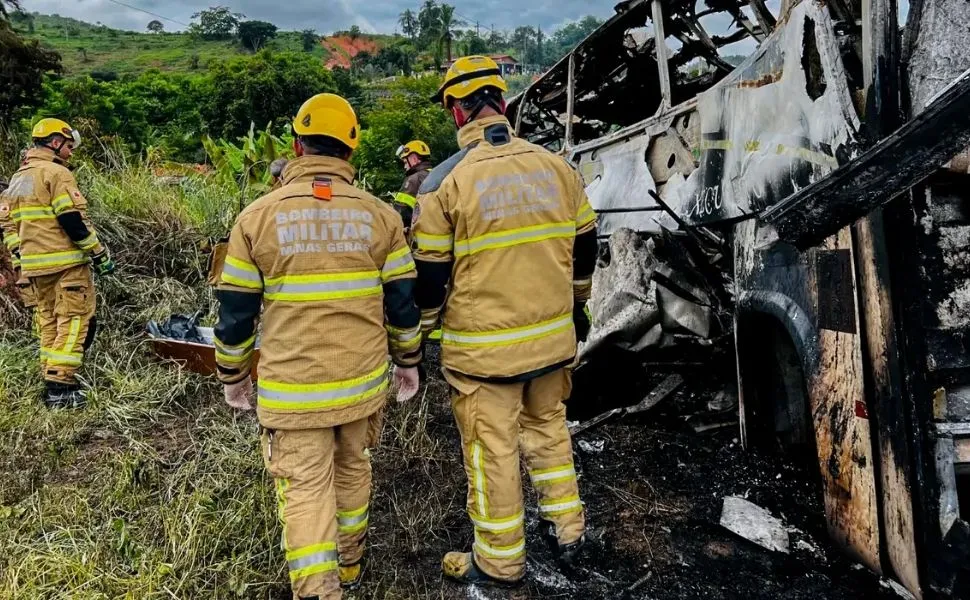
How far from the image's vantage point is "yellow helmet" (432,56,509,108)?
2.15 meters

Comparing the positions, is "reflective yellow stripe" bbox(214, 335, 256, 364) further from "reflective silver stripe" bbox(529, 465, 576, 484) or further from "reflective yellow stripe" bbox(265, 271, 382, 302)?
"reflective silver stripe" bbox(529, 465, 576, 484)

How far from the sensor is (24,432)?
338 cm

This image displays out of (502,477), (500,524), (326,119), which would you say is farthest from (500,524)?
(326,119)

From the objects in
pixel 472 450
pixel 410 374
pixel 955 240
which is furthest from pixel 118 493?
pixel 955 240

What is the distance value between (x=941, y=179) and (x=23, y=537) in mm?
3329

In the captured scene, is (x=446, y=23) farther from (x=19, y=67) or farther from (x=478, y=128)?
(x=478, y=128)

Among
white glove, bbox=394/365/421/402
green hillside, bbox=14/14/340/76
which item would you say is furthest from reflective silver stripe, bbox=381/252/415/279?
green hillside, bbox=14/14/340/76

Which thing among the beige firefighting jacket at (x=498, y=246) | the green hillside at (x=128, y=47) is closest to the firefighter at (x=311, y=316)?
the beige firefighting jacket at (x=498, y=246)

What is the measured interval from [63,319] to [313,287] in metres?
2.93

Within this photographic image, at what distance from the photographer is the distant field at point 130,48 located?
182 ft

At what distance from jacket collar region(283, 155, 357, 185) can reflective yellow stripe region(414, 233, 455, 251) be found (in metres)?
0.33

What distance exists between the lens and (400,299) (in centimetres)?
214

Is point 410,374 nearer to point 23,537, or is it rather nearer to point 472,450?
point 472,450

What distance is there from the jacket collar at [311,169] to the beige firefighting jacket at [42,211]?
260 cm
